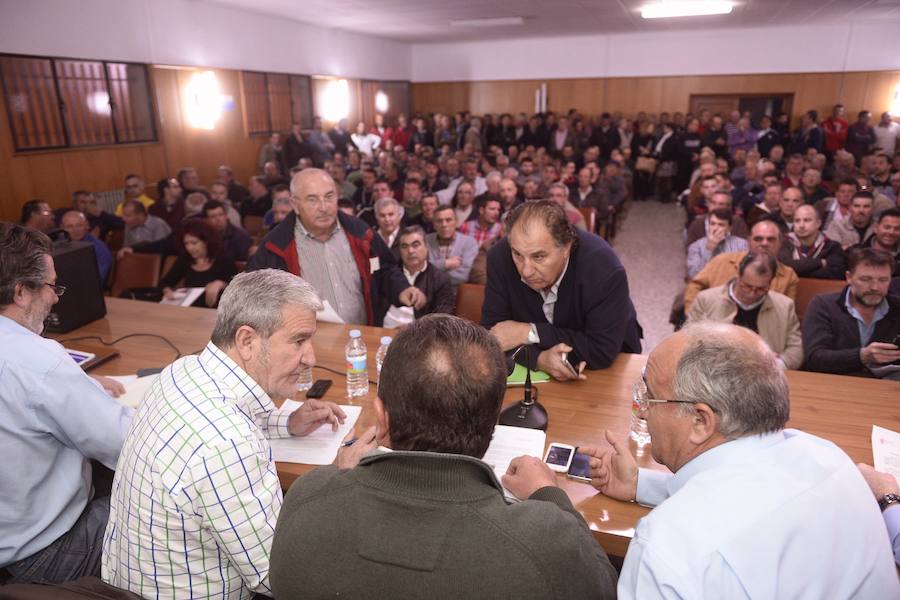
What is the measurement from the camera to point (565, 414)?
79.3 inches

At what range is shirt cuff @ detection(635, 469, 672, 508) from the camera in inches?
60.4

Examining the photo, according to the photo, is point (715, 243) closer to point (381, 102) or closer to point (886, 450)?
point (886, 450)

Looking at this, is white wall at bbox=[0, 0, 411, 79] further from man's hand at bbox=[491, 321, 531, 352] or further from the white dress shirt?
the white dress shirt

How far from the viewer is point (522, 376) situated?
2.26 m

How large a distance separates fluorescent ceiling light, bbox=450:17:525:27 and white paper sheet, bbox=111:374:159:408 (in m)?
10.5

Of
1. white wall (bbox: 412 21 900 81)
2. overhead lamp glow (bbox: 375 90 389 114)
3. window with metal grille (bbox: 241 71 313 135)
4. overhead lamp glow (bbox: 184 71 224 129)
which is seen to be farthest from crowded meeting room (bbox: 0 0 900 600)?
overhead lamp glow (bbox: 375 90 389 114)

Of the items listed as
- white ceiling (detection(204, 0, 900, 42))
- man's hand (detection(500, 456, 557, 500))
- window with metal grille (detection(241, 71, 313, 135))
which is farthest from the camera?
window with metal grille (detection(241, 71, 313, 135))

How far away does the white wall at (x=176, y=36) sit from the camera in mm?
6863

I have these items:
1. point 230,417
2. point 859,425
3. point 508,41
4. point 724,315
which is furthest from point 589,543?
point 508,41

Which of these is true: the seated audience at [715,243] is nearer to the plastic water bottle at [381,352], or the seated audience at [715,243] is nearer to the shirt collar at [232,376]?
the plastic water bottle at [381,352]

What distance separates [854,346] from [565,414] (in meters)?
2.11

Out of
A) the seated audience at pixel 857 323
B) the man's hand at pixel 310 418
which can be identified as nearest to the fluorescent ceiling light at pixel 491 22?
the seated audience at pixel 857 323

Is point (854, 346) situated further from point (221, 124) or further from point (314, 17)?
point (314, 17)

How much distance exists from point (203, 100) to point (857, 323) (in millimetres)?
9485
